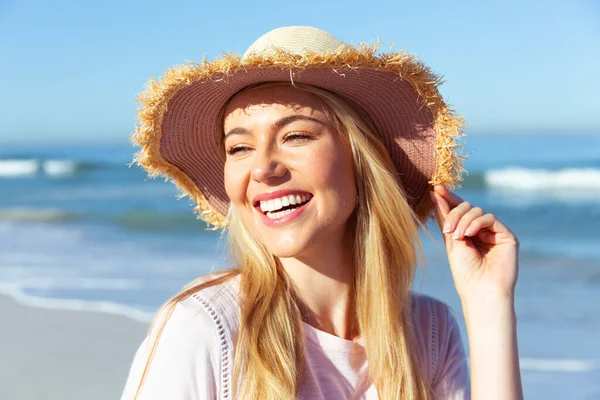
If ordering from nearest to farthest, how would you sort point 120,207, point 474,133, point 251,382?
point 251,382 → point 120,207 → point 474,133

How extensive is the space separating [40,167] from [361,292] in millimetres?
25527

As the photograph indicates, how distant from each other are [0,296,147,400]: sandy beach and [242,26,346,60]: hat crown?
375cm

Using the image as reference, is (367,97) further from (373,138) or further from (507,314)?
(507,314)

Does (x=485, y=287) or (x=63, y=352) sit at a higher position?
(x=63, y=352)

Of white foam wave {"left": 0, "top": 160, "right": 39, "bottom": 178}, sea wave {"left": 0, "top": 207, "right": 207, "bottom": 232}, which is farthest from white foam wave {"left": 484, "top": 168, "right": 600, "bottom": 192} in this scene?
white foam wave {"left": 0, "top": 160, "right": 39, "bottom": 178}

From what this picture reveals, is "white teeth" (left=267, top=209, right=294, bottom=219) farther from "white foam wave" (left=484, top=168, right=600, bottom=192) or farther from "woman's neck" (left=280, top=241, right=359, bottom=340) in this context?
"white foam wave" (left=484, top=168, right=600, bottom=192)

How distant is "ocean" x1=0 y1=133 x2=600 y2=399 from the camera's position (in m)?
6.84

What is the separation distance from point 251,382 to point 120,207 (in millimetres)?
14661

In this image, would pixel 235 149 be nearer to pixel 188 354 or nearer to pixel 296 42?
pixel 296 42

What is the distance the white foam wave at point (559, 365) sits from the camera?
242 inches

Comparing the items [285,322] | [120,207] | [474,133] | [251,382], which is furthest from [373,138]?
[474,133]

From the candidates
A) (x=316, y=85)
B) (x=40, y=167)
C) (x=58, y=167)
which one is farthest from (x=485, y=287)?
(x=40, y=167)

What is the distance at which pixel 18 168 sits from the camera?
26.8 m

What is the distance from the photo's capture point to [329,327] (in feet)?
9.63
